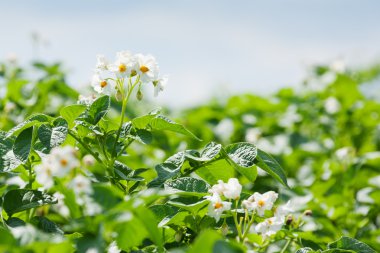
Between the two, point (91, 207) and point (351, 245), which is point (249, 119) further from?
point (91, 207)

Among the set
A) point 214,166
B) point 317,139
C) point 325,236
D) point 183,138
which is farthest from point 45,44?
point 214,166

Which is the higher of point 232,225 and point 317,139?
point 232,225

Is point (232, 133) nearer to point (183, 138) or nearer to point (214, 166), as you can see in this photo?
point (183, 138)

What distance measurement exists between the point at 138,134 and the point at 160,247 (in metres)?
0.44

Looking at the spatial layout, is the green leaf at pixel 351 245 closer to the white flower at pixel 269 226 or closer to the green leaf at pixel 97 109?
the white flower at pixel 269 226

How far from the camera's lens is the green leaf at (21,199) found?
1.50m

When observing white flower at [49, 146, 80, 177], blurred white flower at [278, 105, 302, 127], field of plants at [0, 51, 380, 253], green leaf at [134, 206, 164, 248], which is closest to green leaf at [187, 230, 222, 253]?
field of plants at [0, 51, 380, 253]

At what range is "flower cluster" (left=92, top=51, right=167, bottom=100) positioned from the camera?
156 cm

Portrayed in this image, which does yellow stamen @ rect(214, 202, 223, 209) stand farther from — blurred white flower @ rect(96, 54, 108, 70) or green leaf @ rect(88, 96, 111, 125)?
blurred white flower @ rect(96, 54, 108, 70)

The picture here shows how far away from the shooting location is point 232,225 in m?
1.61

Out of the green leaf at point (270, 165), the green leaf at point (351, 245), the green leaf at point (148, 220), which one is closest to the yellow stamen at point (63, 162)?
the green leaf at point (148, 220)

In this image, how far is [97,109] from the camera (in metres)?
1.56

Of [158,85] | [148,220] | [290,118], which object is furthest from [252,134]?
[148,220]

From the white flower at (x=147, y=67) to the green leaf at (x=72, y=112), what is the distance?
168 mm
